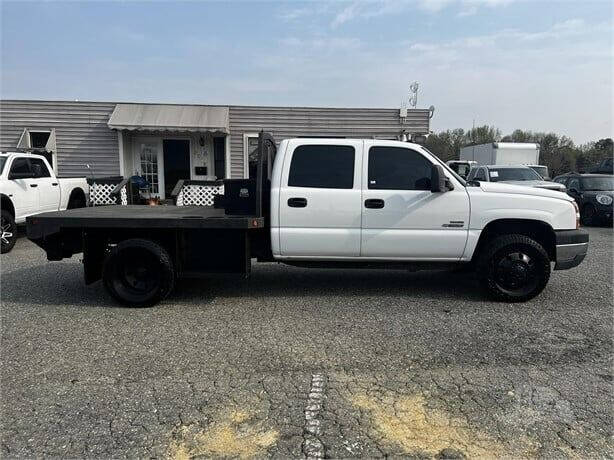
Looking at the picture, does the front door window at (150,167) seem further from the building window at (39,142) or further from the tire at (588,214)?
the tire at (588,214)

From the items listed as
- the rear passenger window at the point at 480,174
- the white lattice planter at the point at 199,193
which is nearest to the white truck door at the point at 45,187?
the white lattice planter at the point at 199,193

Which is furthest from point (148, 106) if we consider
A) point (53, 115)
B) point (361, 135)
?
point (361, 135)

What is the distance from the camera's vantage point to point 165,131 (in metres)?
15.0

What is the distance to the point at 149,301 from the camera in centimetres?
546

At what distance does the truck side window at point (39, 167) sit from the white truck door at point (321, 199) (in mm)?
7574

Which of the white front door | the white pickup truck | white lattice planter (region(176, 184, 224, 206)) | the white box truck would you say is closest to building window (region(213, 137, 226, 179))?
the white front door

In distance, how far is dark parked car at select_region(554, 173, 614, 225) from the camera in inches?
555

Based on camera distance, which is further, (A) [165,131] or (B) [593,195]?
(A) [165,131]

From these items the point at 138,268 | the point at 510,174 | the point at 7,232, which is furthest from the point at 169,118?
the point at 510,174

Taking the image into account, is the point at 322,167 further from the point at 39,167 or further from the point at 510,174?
the point at 510,174

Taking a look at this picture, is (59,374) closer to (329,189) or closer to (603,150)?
(329,189)

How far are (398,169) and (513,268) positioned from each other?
185 centimetres

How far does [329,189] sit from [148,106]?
11878mm

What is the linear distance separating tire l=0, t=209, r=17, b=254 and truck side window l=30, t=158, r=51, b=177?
4.71 feet
